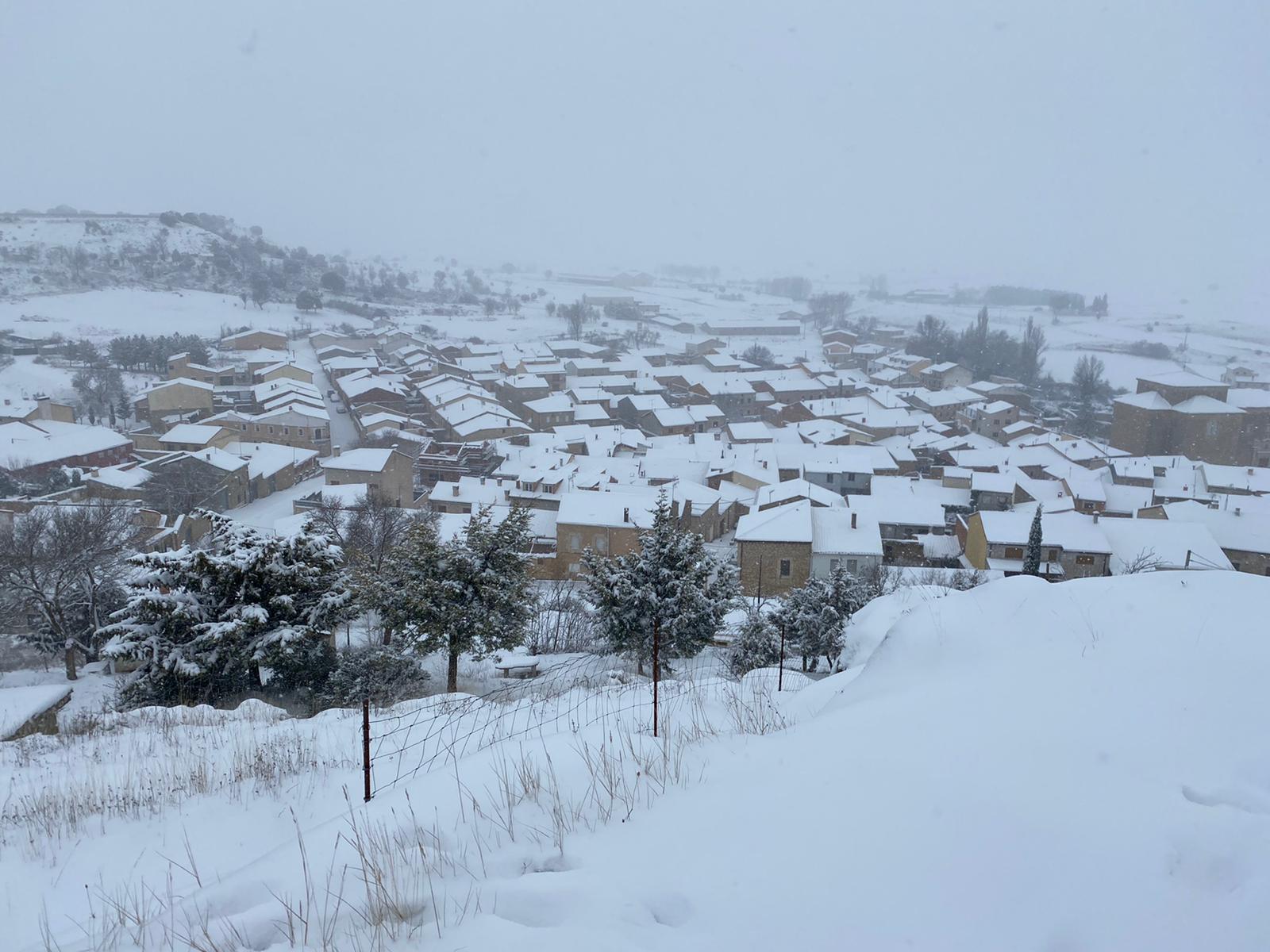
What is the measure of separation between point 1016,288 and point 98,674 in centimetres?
11184

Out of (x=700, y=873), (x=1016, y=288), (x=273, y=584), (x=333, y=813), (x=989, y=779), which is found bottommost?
(x=273, y=584)

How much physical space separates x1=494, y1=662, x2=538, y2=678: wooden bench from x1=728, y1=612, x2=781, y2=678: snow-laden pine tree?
271cm

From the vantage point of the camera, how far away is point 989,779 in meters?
2.11

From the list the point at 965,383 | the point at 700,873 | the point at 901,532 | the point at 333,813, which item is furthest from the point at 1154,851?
the point at 965,383

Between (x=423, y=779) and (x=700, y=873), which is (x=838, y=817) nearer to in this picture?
(x=700, y=873)

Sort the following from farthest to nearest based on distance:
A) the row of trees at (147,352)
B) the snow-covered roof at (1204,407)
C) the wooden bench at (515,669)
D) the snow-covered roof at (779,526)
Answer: the row of trees at (147,352) < the snow-covered roof at (1204,407) < the snow-covered roof at (779,526) < the wooden bench at (515,669)

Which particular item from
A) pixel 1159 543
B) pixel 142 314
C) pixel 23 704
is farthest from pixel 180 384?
pixel 1159 543

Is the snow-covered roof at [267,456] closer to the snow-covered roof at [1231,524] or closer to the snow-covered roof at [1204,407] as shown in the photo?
the snow-covered roof at [1231,524]

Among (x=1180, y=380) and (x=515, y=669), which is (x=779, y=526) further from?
(x=1180, y=380)

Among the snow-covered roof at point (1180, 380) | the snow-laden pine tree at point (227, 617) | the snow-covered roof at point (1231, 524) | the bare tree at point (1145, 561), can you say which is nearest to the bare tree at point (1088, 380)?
the snow-covered roof at point (1180, 380)

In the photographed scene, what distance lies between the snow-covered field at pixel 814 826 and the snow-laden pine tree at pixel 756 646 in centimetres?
650

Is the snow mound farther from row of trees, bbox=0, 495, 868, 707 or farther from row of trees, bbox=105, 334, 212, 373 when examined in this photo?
row of trees, bbox=105, 334, 212, 373

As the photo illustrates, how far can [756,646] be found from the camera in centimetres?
1015

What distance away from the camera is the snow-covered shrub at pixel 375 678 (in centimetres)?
846
